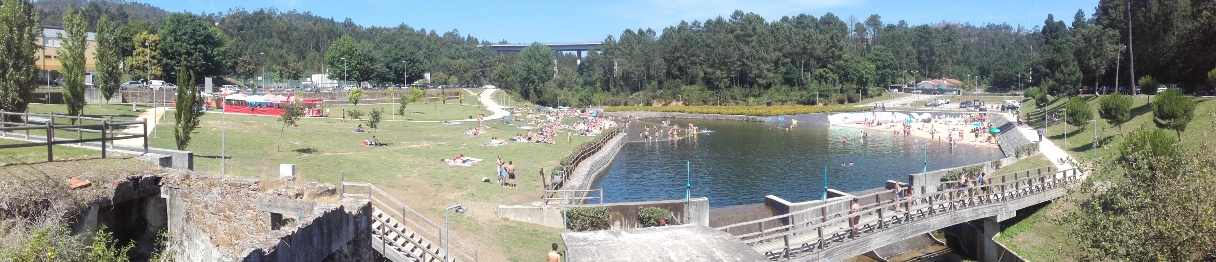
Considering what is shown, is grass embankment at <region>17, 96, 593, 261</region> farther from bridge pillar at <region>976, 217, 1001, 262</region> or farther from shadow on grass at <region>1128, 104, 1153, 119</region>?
shadow on grass at <region>1128, 104, 1153, 119</region>

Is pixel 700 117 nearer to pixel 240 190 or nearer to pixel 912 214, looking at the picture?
pixel 912 214

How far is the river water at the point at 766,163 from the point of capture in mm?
40375

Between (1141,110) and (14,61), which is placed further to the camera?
(1141,110)

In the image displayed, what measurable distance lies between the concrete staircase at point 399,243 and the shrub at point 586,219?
5.35 meters

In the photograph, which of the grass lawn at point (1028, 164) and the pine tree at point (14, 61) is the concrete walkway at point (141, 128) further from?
the grass lawn at point (1028, 164)

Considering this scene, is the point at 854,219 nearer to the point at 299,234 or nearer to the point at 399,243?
the point at 399,243

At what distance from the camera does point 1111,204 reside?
1694cm

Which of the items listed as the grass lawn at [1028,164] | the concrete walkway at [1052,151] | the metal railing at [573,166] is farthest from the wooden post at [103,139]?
the concrete walkway at [1052,151]

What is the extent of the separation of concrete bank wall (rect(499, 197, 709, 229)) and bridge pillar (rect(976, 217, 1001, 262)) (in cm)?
875

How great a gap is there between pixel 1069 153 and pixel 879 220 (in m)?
26.4

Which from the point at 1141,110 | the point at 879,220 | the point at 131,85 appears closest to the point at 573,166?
the point at 879,220

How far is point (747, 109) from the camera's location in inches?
4156

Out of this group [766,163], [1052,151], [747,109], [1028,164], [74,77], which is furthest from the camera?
[747,109]

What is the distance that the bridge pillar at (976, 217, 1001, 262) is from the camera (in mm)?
25719
